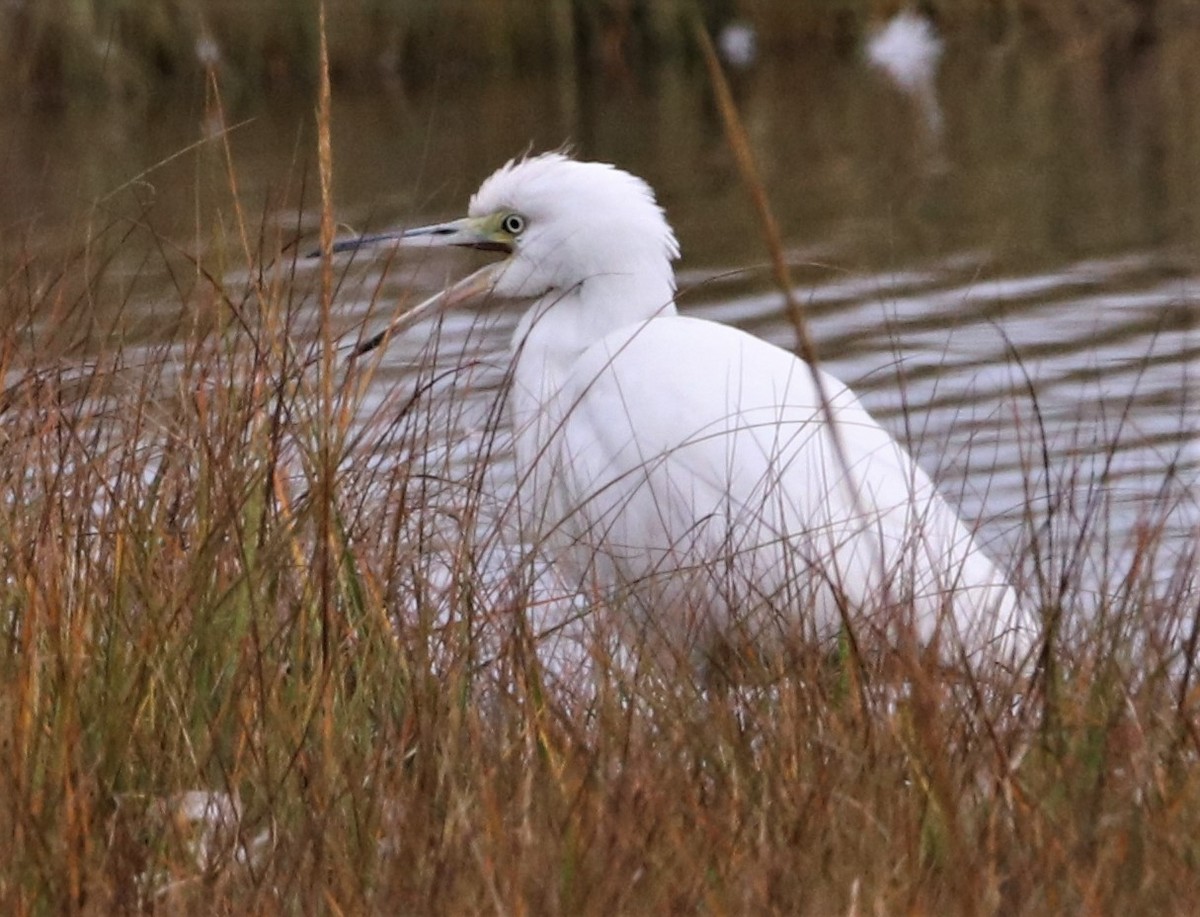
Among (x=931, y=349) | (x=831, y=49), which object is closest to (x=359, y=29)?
(x=831, y=49)

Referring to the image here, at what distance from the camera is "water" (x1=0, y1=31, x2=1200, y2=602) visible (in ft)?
16.0

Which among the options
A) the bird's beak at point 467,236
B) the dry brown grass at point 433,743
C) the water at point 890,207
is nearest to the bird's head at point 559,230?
the bird's beak at point 467,236

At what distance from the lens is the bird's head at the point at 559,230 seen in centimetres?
394

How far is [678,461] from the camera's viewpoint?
350 centimetres

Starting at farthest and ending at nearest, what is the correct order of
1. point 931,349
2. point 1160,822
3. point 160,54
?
point 160,54, point 931,349, point 1160,822

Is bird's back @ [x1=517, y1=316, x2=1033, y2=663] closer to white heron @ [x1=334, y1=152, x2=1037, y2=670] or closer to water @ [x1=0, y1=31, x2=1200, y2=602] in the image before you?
white heron @ [x1=334, y1=152, x2=1037, y2=670]

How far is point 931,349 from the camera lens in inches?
270

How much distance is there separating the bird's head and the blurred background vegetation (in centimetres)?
937

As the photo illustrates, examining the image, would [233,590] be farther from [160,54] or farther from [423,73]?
[423,73]

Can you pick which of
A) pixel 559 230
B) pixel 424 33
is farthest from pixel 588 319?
pixel 424 33

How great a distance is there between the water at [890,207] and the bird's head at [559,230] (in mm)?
151

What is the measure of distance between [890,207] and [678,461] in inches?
28.8

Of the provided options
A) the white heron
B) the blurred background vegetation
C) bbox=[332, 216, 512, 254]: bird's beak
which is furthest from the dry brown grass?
the blurred background vegetation

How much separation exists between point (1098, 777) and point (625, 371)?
5.80 ft
